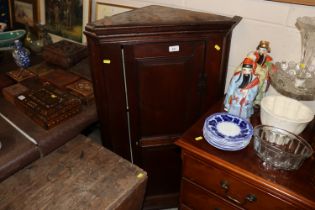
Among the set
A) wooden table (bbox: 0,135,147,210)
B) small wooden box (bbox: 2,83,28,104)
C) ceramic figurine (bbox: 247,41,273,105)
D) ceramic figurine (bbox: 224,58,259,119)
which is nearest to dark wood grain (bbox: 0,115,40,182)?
wooden table (bbox: 0,135,147,210)

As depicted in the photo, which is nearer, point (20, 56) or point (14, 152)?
point (14, 152)

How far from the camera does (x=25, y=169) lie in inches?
47.0

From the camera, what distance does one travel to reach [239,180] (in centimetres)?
99

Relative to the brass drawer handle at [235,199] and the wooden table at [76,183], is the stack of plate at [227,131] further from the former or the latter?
the wooden table at [76,183]

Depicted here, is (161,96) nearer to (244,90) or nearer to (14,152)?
(244,90)

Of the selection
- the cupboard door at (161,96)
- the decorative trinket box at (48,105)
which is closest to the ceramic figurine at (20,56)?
the decorative trinket box at (48,105)

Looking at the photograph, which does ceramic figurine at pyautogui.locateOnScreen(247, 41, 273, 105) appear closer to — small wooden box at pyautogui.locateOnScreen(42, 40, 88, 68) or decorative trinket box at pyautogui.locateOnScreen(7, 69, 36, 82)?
small wooden box at pyautogui.locateOnScreen(42, 40, 88, 68)

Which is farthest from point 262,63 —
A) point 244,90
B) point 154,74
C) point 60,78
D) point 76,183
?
point 60,78

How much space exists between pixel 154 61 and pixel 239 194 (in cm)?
62

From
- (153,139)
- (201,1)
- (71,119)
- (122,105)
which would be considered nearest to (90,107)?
(71,119)

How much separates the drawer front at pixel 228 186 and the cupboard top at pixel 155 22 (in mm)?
527

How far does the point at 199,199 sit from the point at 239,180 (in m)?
0.25

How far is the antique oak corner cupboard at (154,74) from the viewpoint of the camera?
1.13m

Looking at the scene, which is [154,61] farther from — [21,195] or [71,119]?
[21,195]
